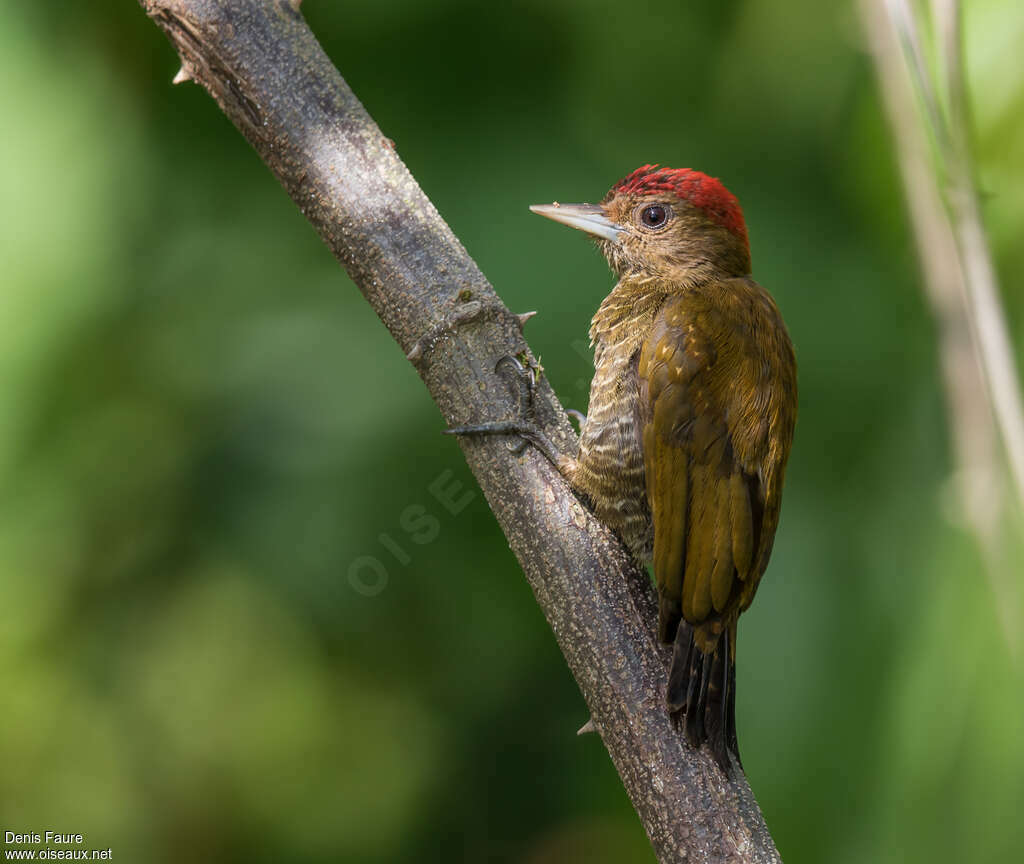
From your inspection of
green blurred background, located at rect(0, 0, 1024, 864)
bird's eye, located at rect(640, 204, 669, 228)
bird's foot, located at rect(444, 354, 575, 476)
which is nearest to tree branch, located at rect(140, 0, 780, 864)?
bird's foot, located at rect(444, 354, 575, 476)

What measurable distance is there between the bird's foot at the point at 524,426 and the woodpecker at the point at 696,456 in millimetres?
14

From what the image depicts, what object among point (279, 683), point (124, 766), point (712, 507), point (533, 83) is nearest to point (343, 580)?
point (279, 683)

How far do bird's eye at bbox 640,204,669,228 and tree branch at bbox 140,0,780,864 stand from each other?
65 centimetres

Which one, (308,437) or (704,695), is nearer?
(704,695)

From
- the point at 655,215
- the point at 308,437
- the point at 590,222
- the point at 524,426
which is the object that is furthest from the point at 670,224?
the point at 308,437

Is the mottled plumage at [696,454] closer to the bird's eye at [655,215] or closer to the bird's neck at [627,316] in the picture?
the bird's neck at [627,316]

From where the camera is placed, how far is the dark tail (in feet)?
4.78

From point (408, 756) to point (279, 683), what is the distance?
1.28 feet

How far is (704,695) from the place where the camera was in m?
1.50

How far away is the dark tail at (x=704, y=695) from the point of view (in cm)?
146

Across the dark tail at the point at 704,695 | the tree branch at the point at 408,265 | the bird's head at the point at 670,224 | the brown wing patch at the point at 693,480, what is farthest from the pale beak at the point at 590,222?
the dark tail at the point at 704,695

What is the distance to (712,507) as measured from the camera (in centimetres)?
174

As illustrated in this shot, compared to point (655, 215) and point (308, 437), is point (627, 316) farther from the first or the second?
point (308, 437)

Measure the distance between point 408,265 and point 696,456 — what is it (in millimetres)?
610
